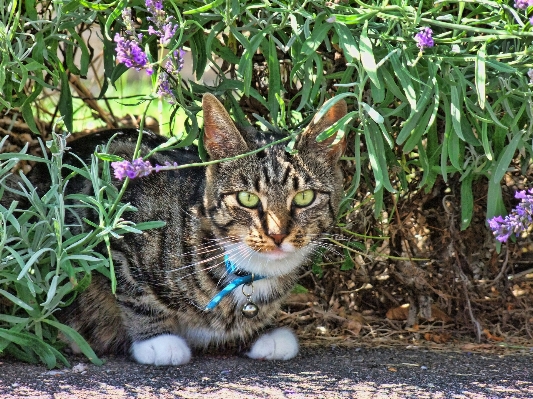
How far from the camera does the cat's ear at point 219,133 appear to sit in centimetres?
298

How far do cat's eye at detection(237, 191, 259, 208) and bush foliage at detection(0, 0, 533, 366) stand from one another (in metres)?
0.28

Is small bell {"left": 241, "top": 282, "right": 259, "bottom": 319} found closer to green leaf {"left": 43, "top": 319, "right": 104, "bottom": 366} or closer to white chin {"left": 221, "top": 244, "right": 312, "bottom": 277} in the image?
white chin {"left": 221, "top": 244, "right": 312, "bottom": 277}

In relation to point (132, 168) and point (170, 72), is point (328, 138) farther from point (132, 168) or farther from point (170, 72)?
point (132, 168)

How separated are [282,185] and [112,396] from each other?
3.12 ft

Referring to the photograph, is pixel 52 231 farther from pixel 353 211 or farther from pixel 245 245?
pixel 353 211

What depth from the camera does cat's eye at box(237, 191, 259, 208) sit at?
3070mm

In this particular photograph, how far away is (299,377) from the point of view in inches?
116

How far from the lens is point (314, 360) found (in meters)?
3.21

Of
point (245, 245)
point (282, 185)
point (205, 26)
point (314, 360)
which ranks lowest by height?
point (314, 360)

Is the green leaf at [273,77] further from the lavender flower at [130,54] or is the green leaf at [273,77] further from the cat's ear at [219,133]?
the lavender flower at [130,54]

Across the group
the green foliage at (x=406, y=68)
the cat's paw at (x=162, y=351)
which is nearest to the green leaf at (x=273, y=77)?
the green foliage at (x=406, y=68)

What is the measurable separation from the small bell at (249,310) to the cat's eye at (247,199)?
0.43m

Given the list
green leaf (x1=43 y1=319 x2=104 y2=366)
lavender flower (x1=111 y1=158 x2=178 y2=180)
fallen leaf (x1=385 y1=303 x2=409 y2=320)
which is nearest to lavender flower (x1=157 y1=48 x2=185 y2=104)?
lavender flower (x1=111 y1=158 x2=178 y2=180)

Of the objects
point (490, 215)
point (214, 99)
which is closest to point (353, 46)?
point (214, 99)
